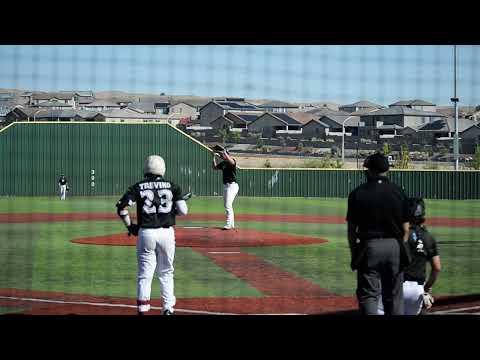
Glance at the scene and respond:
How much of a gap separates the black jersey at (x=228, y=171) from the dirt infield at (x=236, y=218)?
723 cm

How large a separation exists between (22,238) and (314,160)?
23.6m

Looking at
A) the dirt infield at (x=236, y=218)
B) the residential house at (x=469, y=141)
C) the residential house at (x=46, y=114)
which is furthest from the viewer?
the residential house at (x=469, y=141)

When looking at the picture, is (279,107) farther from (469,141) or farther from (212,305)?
(212,305)

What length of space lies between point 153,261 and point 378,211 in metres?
2.40

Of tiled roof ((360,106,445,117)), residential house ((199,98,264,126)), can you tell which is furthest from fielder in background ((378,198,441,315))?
residential house ((199,98,264,126))

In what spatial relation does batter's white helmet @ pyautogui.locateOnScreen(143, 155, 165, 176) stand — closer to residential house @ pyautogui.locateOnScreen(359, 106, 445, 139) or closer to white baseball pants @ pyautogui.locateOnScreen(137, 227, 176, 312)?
white baseball pants @ pyautogui.locateOnScreen(137, 227, 176, 312)

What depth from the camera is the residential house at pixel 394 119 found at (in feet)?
100

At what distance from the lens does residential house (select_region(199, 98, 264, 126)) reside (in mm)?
38719

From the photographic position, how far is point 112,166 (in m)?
34.8

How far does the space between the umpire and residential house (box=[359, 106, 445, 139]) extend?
895 inches

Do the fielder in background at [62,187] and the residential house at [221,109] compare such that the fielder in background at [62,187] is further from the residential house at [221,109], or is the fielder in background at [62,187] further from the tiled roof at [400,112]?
the tiled roof at [400,112]

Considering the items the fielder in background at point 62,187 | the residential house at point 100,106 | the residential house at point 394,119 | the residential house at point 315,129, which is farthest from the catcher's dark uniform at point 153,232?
the residential house at point 100,106
